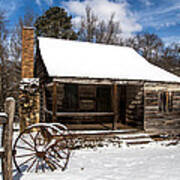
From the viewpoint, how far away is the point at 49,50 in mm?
12711

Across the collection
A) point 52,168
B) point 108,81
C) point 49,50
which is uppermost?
point 49,50

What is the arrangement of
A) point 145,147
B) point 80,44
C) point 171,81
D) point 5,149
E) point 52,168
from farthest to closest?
point 80,44, point 171,81, point 145,147, point 52,168, point 5,149

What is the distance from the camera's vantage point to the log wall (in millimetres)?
11367

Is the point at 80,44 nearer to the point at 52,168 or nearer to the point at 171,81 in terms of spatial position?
the point at 171,81

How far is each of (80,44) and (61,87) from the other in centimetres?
364

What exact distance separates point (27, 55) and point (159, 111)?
335 inches

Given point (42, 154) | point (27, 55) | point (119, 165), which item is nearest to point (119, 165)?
point (119, 165)

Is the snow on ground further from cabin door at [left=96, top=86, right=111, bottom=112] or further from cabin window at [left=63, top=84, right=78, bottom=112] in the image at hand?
cabin door at [left=96, top=86, right=111, bottom=112]

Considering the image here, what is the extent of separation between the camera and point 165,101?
471 inches

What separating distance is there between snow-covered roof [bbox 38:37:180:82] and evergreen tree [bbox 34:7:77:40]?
12.7 m

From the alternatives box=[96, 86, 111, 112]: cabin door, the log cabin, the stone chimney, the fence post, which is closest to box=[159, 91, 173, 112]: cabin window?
the log cabin

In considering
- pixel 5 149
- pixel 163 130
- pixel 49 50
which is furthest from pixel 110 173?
pixel 49 50

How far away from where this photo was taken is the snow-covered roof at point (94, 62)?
34.3ft

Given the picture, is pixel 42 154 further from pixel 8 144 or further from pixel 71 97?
pixel 71 97
